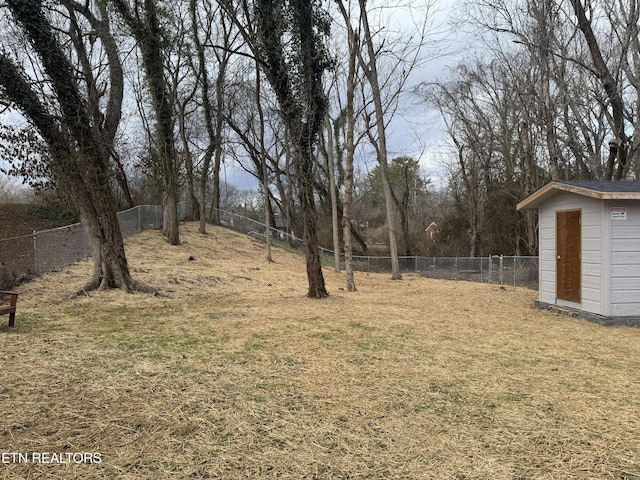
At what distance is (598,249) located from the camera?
6668mm

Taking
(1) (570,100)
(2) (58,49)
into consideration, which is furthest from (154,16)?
(1) (570,100)

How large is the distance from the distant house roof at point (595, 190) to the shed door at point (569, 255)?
0.46 meters

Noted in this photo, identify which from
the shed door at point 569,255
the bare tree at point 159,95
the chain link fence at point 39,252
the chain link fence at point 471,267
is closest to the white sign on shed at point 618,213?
the shed door at point 569,255

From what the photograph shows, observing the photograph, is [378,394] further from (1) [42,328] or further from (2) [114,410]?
(1) [42,328]

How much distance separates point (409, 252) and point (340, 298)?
17.4m

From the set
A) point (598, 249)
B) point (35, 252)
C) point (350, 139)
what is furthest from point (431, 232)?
point (35, 252)

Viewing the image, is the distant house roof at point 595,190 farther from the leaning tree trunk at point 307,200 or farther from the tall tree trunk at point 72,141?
the tall tree trunk at point 72,141

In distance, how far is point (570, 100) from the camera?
44.3 ft

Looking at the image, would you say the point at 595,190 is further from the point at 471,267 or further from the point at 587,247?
the point at 471,267

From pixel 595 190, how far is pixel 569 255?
138cm

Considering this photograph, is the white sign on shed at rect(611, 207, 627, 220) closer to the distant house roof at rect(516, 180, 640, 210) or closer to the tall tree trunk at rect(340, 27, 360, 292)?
the distant house roof at rect(516, 180, 640, 210)

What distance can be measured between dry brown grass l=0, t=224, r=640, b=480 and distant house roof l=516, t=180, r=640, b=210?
2.11 m

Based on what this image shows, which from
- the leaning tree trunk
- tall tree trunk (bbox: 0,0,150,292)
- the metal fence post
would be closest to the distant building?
the leaning tree trunk

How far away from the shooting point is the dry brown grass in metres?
2.35
